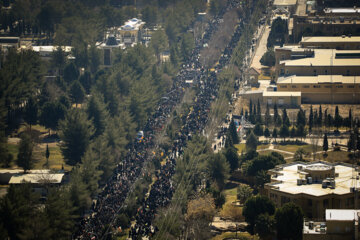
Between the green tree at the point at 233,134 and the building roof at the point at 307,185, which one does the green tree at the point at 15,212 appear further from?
the green tree at the point at 233,134

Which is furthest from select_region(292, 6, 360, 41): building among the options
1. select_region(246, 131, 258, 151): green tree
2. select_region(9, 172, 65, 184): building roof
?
select_region(9, 172, 65, 184): building roof

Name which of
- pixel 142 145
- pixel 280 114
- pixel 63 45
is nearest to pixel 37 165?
pixel 142 145

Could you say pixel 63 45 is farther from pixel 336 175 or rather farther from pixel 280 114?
pixel 336 175

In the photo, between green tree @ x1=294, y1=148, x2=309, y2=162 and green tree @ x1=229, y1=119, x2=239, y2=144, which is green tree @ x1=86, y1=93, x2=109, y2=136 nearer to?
green tree @ x1=229, y1=119, x2=239, y2=144

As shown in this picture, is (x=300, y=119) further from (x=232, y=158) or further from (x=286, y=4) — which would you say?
(x=286, y=4)

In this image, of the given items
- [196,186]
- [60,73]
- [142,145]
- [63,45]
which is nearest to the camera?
[196,186]

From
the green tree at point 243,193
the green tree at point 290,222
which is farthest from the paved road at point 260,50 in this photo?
the green tree at point 290,222
